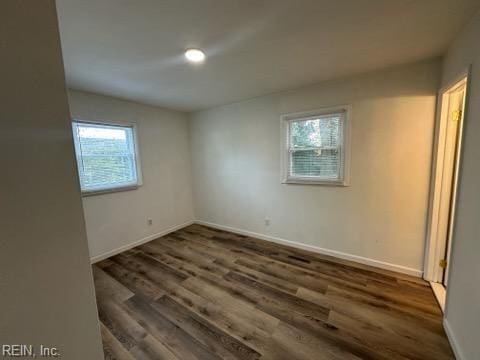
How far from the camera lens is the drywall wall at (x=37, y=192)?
65 cm

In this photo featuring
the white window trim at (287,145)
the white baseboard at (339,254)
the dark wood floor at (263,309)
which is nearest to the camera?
the dark wood floor at (263,309)

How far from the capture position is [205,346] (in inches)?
62.7

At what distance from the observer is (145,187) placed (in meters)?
3.60

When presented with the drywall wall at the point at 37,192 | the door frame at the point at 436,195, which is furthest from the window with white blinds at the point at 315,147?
the drywall wall at the point at 37,192

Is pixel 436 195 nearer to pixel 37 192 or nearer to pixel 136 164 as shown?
pixel 37 192

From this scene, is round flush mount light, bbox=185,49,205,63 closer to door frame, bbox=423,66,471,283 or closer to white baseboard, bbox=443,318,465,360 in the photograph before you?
door frame, bbox=423,66,471,283

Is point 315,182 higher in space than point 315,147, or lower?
lower

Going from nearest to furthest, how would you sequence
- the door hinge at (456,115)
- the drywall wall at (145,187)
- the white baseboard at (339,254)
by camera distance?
1. the door hinge at (456,115)
2. the white baseboard at (339,254)
3. the drywall wall at (145,187)

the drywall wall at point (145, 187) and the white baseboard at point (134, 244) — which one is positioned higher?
the drywall wall at point (145, 187)

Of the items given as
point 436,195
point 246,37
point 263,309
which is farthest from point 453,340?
point 246,37

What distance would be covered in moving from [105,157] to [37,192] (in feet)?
9.04

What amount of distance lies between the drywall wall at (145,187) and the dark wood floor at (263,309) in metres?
0.52

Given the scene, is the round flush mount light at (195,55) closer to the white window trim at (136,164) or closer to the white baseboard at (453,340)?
the white window trim at (136,164)

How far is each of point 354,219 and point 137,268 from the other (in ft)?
10.0
